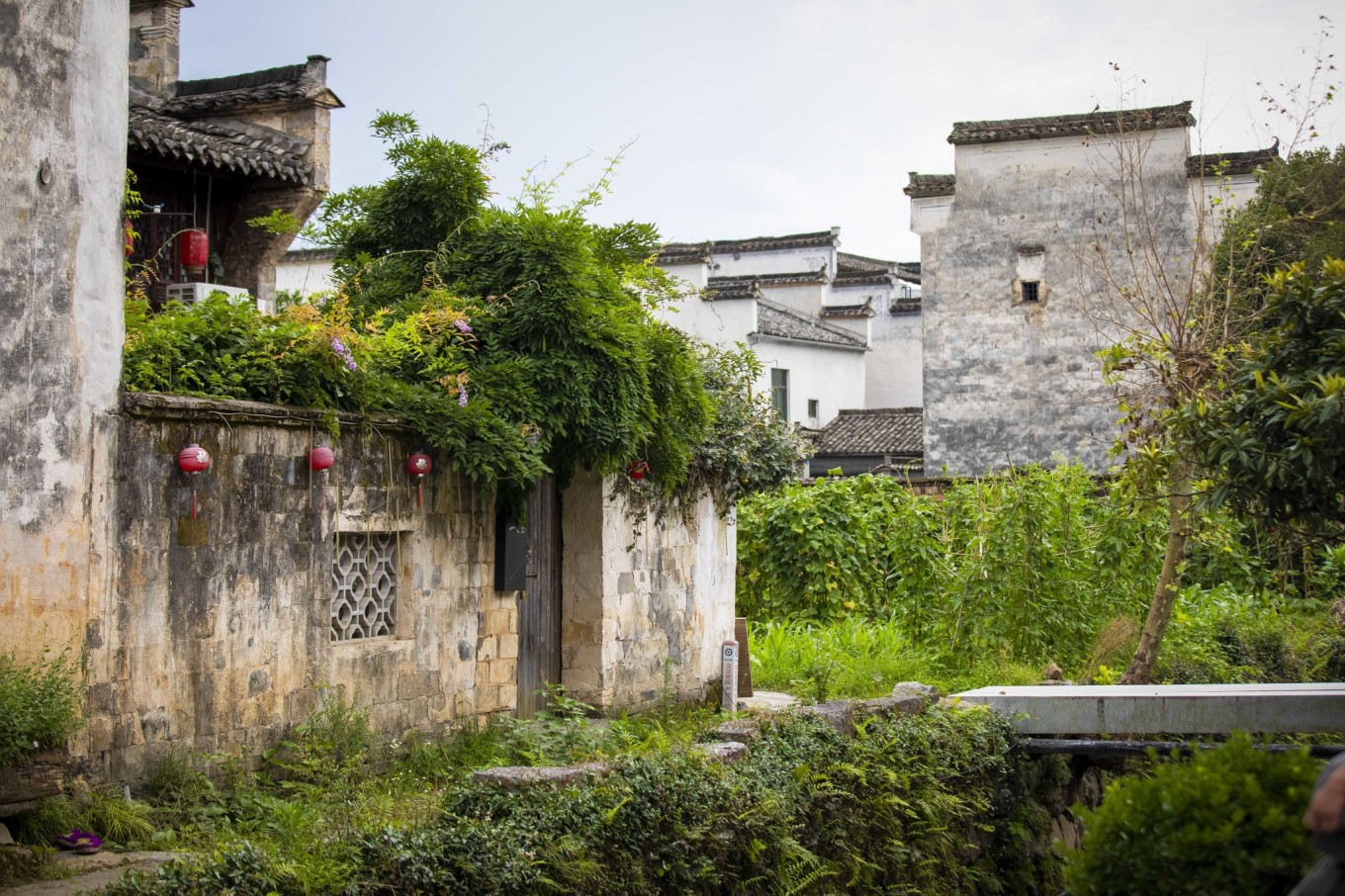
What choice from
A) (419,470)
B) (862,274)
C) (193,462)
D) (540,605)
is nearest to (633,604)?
(540,605)

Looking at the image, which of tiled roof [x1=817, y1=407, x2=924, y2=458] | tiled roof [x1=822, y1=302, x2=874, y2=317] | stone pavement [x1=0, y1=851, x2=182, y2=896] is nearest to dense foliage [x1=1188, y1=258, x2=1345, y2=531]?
stone pavement [x1=0, y1=851, x2=182, y2=896]

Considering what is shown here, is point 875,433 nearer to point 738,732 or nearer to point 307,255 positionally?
point 307,255

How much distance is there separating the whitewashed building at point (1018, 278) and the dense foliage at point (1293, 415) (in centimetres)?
1869

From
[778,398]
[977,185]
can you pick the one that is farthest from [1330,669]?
[778,398]

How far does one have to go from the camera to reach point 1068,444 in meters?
27.3

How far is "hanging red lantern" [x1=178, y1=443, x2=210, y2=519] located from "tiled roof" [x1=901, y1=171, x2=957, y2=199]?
22.6 meters

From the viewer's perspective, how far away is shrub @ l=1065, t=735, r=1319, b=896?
4.03 meters

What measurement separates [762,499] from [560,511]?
716cm

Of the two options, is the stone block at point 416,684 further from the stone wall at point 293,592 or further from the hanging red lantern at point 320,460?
the hanging red lantern at point 320,460

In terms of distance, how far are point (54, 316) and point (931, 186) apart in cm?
2316

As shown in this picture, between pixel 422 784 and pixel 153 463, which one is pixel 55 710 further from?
pixel 422 784

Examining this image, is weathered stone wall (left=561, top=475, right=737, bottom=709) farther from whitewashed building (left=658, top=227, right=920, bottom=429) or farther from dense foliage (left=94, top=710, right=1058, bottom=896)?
whitewashed building (left=658, top=227, right=920, bottom=429)

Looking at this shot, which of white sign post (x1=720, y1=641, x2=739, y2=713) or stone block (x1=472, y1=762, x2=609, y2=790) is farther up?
stone block (x1=472, y1=762, x2=609, y2=790)

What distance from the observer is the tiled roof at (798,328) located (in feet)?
115
